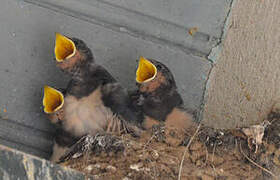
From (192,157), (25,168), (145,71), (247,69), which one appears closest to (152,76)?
(145,71)

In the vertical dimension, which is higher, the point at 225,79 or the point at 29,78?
the point at 225,79

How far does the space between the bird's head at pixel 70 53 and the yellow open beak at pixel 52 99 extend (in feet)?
0.41

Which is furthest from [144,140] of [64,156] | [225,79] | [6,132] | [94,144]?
[6,132]

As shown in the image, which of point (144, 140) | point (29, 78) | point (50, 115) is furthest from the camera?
point (29, 78)

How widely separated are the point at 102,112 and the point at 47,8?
68 cm

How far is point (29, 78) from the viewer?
93.8 inches

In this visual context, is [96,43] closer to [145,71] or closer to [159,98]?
[145,71]

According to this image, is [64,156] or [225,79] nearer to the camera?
[64,156]

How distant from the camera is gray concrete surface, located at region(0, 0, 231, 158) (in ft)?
7.80

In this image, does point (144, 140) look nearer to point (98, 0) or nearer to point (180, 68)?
point (180, 68)

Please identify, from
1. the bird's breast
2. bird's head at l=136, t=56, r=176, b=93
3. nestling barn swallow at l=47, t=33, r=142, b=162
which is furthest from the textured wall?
the bird's breast

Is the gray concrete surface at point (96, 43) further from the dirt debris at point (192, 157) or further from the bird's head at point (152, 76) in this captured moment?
the dirt debris at point (192, 157)

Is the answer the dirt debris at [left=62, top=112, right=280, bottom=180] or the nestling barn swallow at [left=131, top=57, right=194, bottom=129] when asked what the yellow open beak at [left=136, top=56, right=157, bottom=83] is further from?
the dirt debris at [left=62, top=112, right=280, bottom=180]

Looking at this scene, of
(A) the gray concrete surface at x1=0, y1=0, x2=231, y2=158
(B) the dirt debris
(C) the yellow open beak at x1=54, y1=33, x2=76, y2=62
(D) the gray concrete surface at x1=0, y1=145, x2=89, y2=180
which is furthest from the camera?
(A) the gray concrete surface at x1=0, y1=0, x2=231, y2=158
